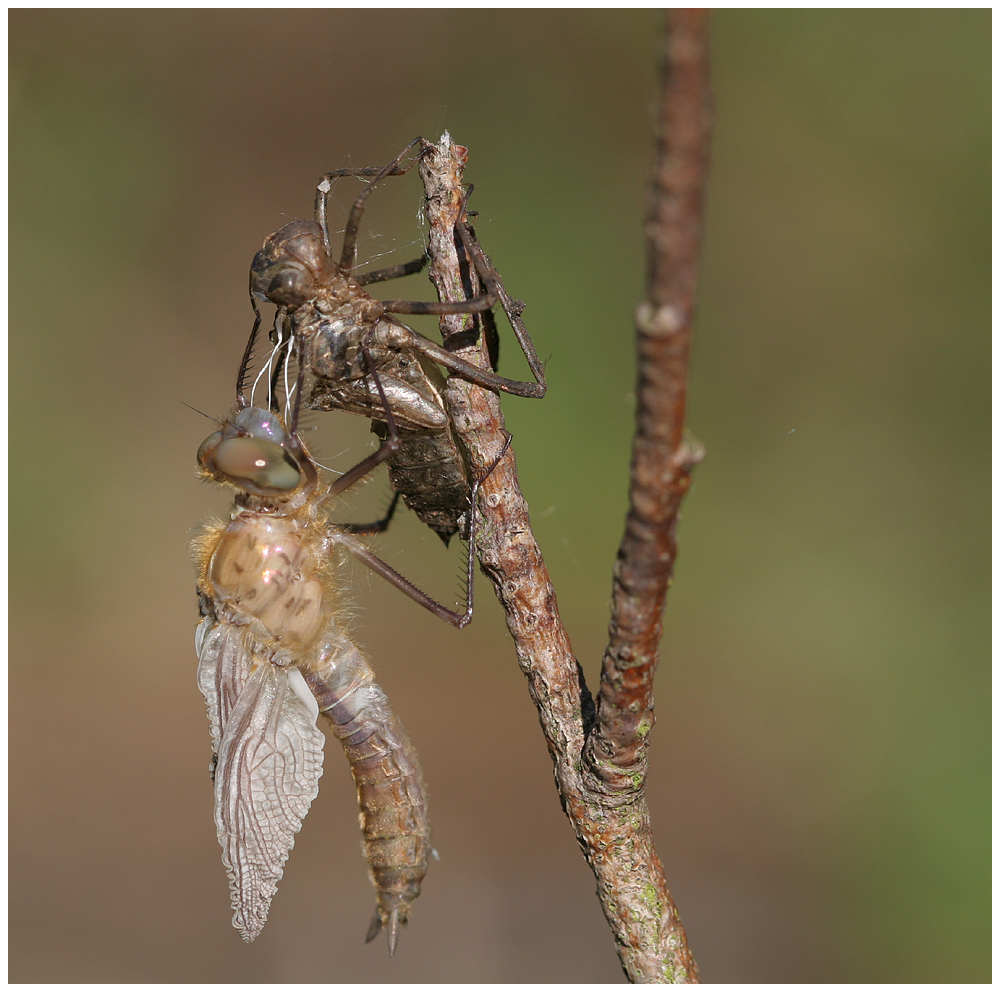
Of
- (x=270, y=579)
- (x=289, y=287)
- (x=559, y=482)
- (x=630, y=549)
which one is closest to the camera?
(x=630, y=549)

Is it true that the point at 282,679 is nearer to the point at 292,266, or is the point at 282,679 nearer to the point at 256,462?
the point at 256,462

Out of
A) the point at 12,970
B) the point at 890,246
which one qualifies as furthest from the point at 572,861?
the point at 890,246

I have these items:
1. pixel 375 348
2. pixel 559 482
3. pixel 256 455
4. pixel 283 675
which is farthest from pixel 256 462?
pixel 559 482

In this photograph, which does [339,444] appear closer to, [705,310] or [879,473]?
[705,310]

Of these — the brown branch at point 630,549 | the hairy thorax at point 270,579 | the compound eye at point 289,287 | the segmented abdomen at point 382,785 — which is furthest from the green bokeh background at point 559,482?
the brown branch at point 630,549

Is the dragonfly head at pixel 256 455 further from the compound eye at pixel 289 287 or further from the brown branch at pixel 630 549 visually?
the brown branch at pixel 630 549

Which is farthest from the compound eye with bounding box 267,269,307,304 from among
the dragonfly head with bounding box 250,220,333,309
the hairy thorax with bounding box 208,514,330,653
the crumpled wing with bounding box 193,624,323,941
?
the crumpled wing with bounding box 193,624,323,941

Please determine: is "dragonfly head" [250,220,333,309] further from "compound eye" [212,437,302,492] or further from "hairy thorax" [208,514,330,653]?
"hairy thorax" [208,514,330,653]
